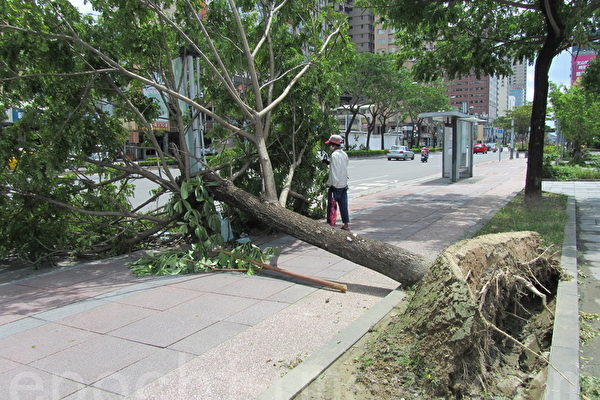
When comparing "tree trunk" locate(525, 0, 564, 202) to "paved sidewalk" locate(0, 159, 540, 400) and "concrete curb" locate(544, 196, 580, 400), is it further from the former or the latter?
"concrete curb" locate(544, 196, 580, 400)

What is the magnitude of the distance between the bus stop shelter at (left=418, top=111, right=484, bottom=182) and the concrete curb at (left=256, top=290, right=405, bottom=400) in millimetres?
15284

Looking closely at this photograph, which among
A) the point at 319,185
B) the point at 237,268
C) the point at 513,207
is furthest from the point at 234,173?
the point at 513,207

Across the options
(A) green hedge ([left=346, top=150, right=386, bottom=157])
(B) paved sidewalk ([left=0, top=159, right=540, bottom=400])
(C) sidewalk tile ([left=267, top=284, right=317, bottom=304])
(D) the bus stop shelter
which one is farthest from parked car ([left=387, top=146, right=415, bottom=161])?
(C) sidewalk tile ([left=267, top=284, right=317, bottom=304])

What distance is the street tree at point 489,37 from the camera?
33.5 ft

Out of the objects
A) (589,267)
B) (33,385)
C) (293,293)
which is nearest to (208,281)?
(293,293)

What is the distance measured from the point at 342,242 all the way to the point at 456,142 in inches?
602

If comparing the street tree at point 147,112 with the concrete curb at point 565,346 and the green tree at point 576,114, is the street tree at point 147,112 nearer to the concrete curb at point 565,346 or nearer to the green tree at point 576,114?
the concrete curb at point 565,346

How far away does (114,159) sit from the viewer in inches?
288

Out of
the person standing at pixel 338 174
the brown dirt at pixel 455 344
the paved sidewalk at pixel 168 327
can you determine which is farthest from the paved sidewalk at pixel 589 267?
the person standing at pixel 338 174

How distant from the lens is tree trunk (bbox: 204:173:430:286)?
496 cm

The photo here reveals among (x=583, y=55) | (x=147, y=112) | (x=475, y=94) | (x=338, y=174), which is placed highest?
(x=475, y=94)

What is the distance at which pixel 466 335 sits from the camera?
3.04 m

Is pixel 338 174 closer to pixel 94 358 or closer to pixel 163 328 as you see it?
pixel 163 328

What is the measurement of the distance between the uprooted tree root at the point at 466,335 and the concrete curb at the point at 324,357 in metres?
0.20
